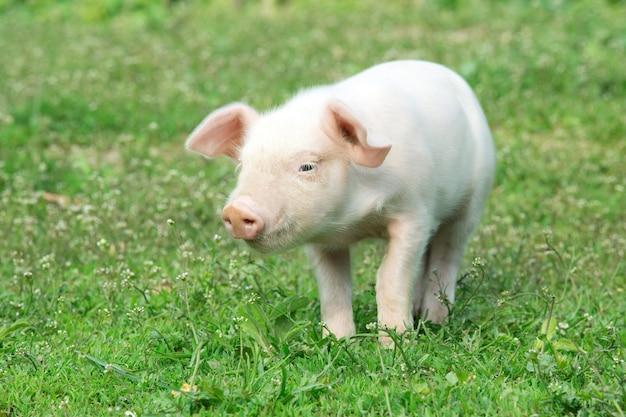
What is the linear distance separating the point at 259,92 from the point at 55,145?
7.43ft

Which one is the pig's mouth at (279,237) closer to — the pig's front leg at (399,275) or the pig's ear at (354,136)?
the pig's ear at (354,136)

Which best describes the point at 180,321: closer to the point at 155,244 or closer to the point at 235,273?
the point at 235,273

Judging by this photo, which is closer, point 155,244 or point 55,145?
point 155,244

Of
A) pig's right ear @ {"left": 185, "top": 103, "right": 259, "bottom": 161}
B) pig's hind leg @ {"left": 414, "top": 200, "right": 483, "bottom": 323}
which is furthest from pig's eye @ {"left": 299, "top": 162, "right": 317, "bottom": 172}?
pig's hind leg @ {"left": 414, "top": 200, "right": 483, "bottom": 323}

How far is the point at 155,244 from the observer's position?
19.4 ft

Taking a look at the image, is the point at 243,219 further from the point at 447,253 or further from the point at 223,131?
the point at 447,253

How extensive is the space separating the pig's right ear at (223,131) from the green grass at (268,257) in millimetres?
485

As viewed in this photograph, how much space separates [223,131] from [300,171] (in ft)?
2.15

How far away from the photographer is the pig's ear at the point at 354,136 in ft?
12.7

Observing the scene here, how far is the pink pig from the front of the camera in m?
3.89

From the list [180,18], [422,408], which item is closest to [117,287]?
[422,408]

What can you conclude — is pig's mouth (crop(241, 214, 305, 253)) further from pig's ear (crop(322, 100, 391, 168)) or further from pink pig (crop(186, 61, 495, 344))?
pig's ear (crop(322, 100, 391, 168))

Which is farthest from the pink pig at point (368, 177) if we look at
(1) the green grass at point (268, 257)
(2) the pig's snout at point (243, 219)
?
(1) the green grass at point (268, 257)

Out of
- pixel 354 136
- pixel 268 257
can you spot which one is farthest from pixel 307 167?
pixel 268 257
